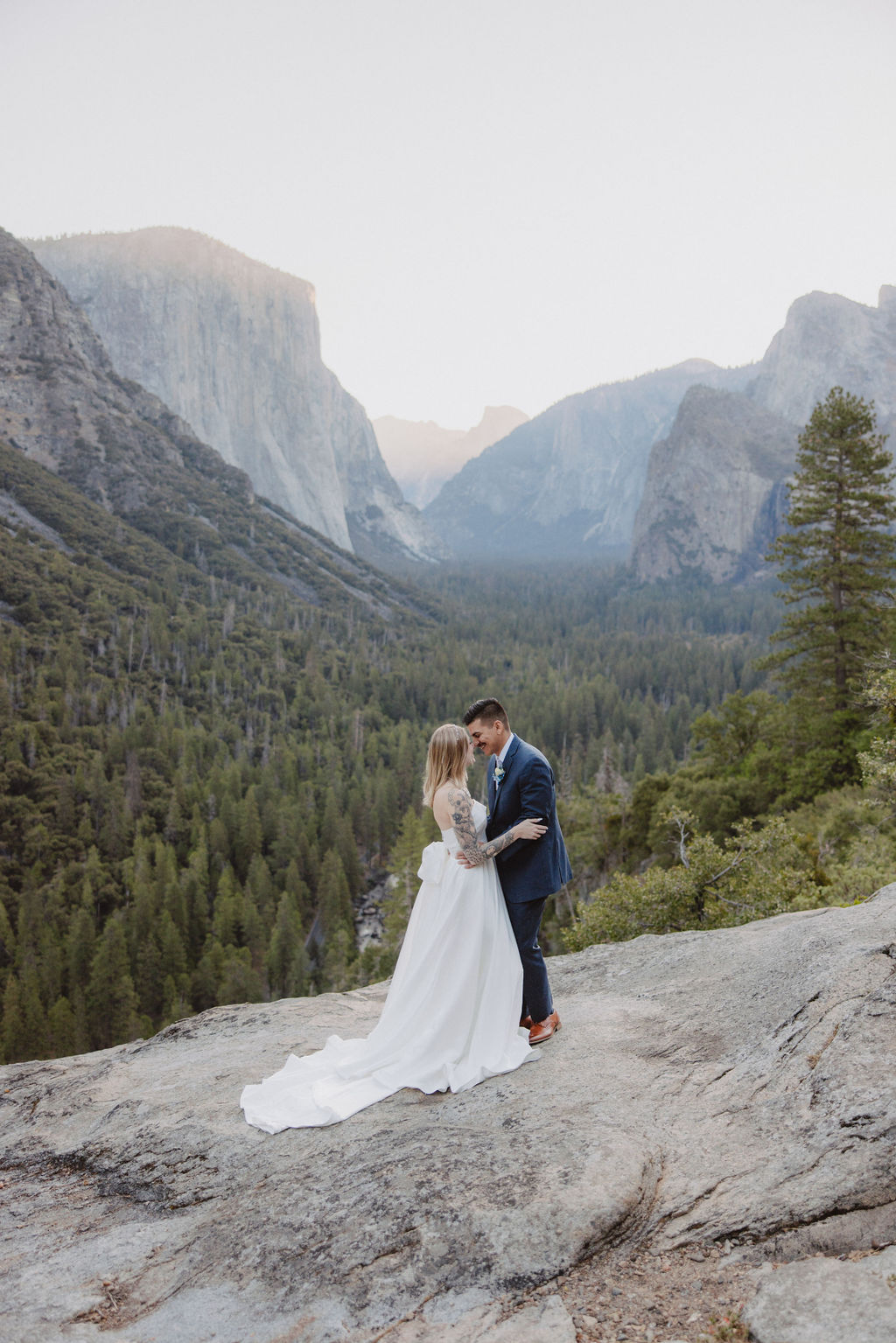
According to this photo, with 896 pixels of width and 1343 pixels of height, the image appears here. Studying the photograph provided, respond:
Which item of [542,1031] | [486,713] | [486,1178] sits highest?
[486,713]

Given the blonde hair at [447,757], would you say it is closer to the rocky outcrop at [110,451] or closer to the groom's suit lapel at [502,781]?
the groom's suit lapel at [502,781]

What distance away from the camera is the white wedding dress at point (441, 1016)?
634 centimetres

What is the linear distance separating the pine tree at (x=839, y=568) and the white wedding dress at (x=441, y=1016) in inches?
823

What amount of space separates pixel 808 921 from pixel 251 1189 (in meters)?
6.24

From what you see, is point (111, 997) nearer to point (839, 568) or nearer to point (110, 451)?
point (839, 568)

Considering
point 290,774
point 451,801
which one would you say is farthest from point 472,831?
point 290,774

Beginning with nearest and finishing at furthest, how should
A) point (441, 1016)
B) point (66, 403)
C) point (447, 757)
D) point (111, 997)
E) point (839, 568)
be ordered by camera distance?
point (447, 757), point (441, 1016), point (839, 568), point (111, 997), point (66, 403)

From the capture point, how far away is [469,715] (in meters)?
6.61

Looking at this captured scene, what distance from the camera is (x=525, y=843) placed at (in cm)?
675

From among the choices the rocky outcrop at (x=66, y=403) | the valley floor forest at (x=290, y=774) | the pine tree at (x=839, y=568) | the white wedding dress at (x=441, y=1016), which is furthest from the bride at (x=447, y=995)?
the rocky outcrop at (x=66, y=403)

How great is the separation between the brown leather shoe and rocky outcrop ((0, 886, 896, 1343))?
6.3 inches

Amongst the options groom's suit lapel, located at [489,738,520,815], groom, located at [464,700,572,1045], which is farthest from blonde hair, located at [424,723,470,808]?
groom's suit lapel, located at [489,738,520,815]

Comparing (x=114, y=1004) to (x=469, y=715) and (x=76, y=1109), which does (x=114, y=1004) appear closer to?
(x=76, y=1109)

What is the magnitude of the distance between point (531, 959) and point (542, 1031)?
2.50ft
